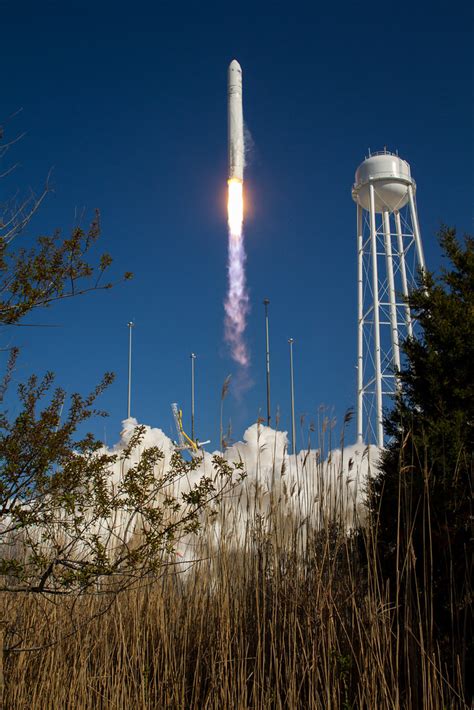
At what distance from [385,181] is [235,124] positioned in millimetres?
6300

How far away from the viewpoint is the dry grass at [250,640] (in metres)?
4.02

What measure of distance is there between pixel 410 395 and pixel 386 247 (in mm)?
18115

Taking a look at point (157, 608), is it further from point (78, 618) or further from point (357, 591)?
point (357, 591)

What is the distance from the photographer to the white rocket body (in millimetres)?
25328

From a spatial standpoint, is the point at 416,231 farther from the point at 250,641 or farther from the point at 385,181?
the point at 250,641

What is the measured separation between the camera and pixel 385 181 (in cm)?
2798

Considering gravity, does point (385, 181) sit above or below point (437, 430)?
above

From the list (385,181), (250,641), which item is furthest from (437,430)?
(385,181)

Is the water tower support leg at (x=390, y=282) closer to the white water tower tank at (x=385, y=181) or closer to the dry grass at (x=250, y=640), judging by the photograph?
the white water tower tank at (x=385, y=181)

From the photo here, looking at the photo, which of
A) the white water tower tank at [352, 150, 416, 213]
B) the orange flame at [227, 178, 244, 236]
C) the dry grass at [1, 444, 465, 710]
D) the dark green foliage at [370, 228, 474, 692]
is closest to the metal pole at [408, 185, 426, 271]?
the white water tower tank at [352, 150, 416, 213]

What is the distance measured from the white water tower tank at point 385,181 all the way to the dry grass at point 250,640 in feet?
81.4

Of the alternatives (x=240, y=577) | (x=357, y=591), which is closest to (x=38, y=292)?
(x=240, y=577)

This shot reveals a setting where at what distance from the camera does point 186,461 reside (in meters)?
4.47

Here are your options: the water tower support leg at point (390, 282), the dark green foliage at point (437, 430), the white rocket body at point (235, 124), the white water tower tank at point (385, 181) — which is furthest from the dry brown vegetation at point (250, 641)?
the white water tower tank at point (385, 181)
